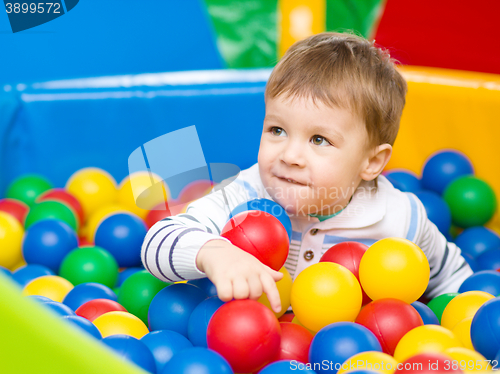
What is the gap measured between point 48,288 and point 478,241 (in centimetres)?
92

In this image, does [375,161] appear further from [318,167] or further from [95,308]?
[95,308]

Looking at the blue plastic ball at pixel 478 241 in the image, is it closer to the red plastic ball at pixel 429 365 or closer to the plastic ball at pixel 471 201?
the plastic ball at pixel 471 201

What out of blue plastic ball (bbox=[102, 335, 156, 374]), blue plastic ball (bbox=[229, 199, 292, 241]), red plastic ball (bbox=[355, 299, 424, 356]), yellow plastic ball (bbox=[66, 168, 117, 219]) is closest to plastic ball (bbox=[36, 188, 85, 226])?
yellow plastic ball (bbox=[66, 168, 117, 219])

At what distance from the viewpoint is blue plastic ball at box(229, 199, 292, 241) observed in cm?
81

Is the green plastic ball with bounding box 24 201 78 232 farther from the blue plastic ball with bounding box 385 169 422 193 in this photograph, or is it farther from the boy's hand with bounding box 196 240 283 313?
the blue plastic ball with bounding box 385 169 422 193

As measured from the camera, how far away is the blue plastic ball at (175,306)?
0.77 metres


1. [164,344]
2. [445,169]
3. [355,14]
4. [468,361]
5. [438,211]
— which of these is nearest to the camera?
[468,361]

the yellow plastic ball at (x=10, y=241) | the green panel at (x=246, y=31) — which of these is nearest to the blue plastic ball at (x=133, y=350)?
the yellow plastic ball at (x=10, y=241)

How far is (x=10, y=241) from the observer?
113 cm

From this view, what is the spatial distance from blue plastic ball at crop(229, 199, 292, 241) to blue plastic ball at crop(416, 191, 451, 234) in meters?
0.53

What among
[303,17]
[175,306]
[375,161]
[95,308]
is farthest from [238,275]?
[303,17]

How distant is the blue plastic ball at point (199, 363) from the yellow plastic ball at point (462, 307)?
0.36 m

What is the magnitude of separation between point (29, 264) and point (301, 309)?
2.15ft

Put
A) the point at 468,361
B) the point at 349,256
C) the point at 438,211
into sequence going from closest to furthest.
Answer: the point at 468,361
the point at 349,256
the point at 438,211
